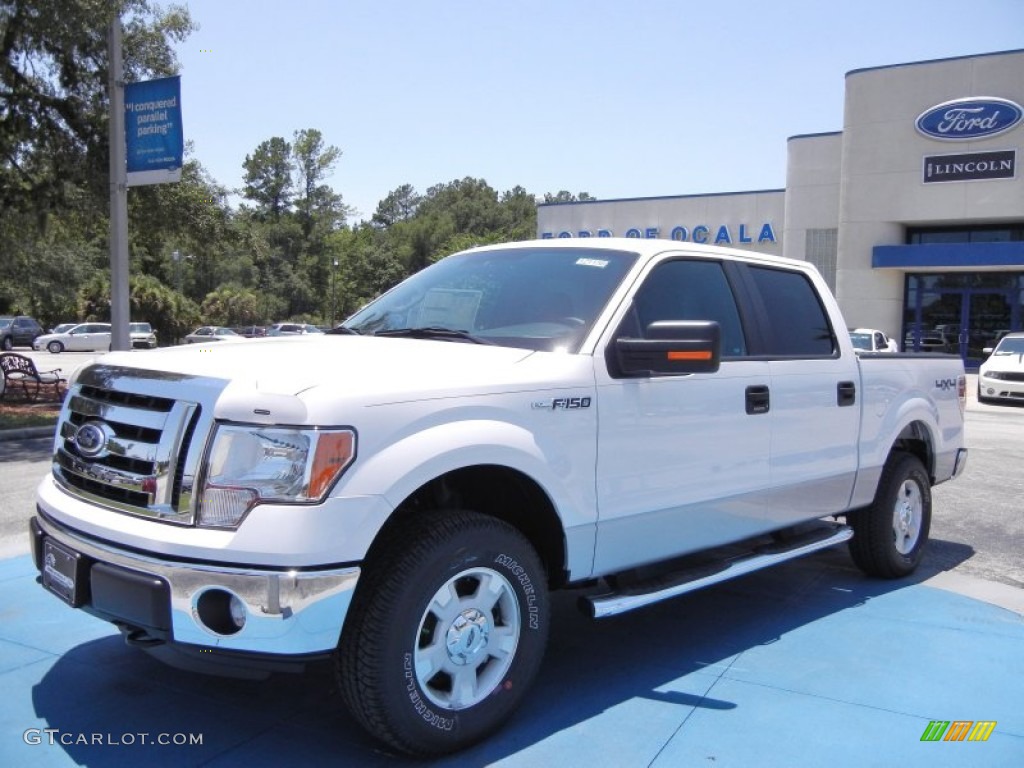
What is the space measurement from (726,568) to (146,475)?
106 inches

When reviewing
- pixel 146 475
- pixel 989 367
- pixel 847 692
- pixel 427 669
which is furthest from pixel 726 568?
pixel 989 367

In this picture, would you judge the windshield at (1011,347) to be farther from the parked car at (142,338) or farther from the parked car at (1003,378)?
the parked car at (142,338)

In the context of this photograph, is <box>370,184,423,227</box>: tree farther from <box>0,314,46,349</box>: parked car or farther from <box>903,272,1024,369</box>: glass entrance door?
<box>903,272,1024,369</box>: glass entrance door

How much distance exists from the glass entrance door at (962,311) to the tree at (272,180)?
226 ft

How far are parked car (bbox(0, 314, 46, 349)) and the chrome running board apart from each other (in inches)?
1798

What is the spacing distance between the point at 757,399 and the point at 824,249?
1266 inches

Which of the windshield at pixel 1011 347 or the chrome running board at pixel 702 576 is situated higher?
the windshield at pixel 1011 347

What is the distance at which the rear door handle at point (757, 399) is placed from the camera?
4414 millimetres

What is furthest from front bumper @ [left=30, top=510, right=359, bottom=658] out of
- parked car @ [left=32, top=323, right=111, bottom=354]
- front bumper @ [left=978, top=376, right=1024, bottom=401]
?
parked car @ [left=32, top=323, right=111, bottom=354]

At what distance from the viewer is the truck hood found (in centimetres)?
299

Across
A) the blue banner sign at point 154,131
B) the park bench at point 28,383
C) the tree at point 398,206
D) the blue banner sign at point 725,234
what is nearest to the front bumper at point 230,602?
the blue banner sign at point 154,131

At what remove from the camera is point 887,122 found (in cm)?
3139

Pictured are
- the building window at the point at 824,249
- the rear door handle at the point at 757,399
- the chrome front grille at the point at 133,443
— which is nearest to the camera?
the chrome front grille at the point at 133,443

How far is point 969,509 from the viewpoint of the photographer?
26.4 feet
